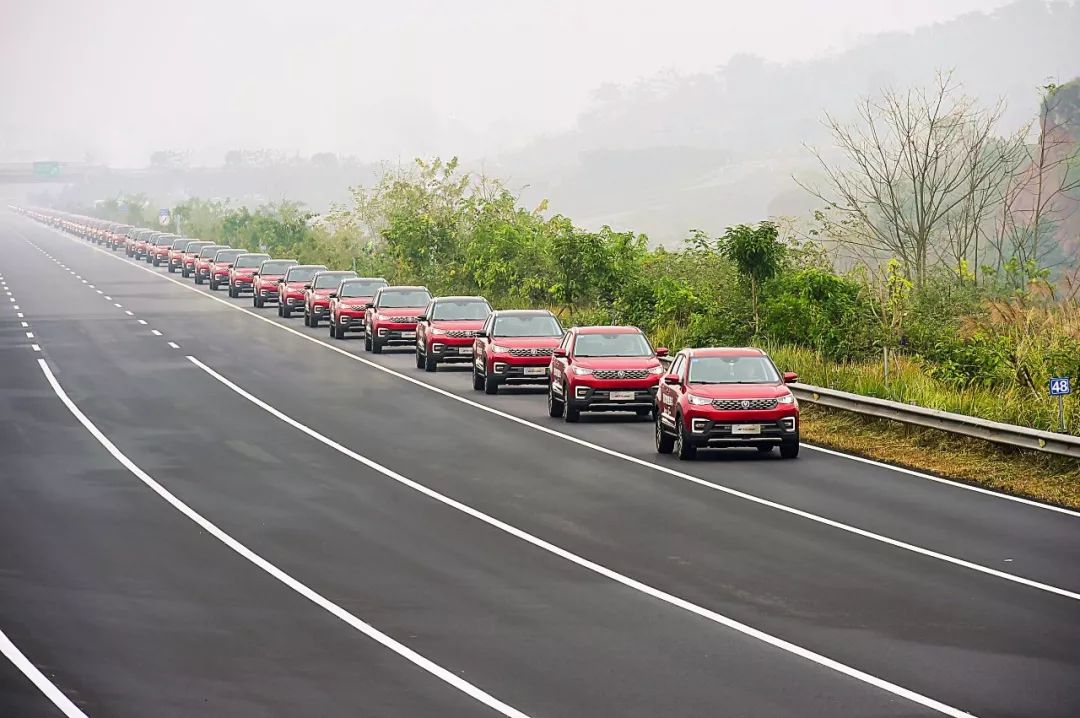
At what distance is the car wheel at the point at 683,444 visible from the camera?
23641 millimetres

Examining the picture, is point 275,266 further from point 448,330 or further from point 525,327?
point 525,327

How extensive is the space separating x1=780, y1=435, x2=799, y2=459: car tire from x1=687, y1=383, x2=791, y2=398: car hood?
2.29 feet

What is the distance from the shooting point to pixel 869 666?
11547 millimetres

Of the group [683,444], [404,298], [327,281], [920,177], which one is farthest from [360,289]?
[683,444]

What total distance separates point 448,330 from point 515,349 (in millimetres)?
5990

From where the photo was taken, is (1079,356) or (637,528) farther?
(1079,356)

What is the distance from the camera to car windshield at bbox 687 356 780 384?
79.2ft

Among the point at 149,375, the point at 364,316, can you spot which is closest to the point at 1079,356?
the point at 149,375

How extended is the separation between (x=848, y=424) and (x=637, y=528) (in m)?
→ 9.60

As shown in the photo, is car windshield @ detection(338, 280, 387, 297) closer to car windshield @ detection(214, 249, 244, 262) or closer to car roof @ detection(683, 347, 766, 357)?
car roof @ detection(683, 347, 766, 357)

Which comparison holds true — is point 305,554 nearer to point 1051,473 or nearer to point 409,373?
point 1051,473

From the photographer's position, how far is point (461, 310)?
40375mm

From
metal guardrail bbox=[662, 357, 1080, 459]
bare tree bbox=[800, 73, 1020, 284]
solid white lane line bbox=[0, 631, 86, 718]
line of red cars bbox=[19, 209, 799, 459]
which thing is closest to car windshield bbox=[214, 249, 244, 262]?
line of red cars bbox=[19, 209, 799, 459]

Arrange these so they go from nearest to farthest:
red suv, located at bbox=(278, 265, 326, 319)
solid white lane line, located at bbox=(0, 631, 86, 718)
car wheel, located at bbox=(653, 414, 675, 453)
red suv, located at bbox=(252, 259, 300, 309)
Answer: solid white lane line, located at bbox=(0, 631, 86, 718) < car wheel, located at bbox=(653, 414, 675, 453) < red suv, located at bbox=(278, 265, 326, 319) < red suv, located at bbox=(252, 259, 300, 309)
